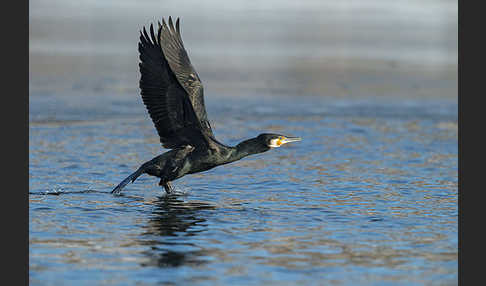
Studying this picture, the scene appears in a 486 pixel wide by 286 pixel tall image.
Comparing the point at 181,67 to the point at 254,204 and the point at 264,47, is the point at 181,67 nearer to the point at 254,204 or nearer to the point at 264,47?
the point at 254,204

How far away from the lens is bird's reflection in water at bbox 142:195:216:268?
7367 millimetres

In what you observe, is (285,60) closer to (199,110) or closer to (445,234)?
(199,110)

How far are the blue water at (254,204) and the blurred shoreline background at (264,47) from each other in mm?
2416

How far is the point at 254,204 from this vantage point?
968cm

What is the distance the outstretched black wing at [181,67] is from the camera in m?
10.1

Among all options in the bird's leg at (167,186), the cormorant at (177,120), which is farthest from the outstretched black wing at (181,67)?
the bird's leg at (167,186)

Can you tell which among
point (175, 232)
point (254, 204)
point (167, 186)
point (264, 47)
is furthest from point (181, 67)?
point (264, 47)

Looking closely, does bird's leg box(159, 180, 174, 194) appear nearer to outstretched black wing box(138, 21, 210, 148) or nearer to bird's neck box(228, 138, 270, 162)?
outstretched black wing box(138, 21, 210, 148)

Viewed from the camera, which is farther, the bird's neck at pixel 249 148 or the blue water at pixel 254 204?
the bird's neck at pixel 249 148

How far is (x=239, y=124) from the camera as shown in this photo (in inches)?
605

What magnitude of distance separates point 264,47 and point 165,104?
40.1 ft

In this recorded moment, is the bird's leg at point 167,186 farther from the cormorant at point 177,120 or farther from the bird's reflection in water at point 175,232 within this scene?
the bird's reflection in water at point 175,232

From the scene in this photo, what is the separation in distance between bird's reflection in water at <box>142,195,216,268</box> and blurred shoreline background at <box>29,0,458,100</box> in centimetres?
828

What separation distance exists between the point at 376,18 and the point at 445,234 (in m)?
17.1
